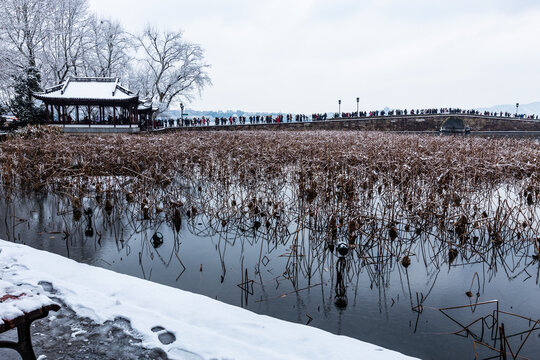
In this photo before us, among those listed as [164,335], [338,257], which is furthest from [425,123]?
[164,335]

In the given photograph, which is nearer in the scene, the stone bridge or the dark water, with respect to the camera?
the dark water

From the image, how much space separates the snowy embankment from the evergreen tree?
95.2 ft

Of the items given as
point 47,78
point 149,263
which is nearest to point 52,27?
point 47,78

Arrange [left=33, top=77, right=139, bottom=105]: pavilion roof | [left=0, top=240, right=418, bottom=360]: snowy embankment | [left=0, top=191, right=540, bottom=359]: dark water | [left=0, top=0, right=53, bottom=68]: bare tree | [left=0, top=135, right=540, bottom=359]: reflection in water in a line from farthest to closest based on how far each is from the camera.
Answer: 1. [left=0, top=0, right=53, bottom=68]: bare tree
2. [left=33, top=77, right=139, bottom=105]: pavilion roof
3. [left=0, top=135, right=540, bottom=359]: reflection in water
4. [left=0, top=191, right=540, bottom=359]: dark water
5. [left=0, top=240, right=418, bottom=360]: snowy embankment

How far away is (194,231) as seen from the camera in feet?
23.1

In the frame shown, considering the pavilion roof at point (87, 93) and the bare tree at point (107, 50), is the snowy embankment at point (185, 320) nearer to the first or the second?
the pavilion roof at point (87, 93)

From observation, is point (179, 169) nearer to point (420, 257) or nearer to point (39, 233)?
point (39, 233)

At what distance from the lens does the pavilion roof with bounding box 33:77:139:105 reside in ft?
91.1

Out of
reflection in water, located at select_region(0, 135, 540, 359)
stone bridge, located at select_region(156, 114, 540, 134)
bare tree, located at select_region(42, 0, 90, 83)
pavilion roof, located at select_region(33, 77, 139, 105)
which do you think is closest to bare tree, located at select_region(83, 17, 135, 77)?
bare tree, located at select_region(42, 0, 90, 83)

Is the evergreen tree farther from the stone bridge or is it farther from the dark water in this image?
the stone bridge

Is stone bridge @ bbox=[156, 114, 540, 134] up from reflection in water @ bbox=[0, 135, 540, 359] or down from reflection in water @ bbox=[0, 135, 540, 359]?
up

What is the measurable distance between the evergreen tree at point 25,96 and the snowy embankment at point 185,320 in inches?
1142

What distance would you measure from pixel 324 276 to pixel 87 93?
96.7 feet

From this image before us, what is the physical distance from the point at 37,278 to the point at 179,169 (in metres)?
6.73
